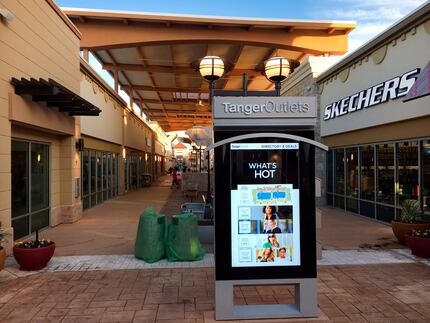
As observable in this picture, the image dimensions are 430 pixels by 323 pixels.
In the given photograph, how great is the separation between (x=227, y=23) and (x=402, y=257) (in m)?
11.8

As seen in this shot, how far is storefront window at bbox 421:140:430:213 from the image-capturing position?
9.20 metres

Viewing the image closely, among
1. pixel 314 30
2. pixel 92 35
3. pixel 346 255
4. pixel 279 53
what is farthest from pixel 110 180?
pixel 346 255

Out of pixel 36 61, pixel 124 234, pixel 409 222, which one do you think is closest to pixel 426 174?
pixel 409 222

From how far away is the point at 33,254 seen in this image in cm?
612

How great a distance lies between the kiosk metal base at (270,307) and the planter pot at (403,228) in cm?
435

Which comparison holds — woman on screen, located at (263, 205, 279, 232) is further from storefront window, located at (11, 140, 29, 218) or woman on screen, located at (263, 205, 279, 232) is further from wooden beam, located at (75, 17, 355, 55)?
wooden beam, located at (75, 17, 355, 55)

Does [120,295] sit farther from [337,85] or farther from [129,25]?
[129,25]

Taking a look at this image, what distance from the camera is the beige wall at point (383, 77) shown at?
30.2 feet

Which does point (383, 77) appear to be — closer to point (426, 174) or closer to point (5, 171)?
point (426, 174)

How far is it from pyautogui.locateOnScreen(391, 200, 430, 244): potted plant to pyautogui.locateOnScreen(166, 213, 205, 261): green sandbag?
4162 mm

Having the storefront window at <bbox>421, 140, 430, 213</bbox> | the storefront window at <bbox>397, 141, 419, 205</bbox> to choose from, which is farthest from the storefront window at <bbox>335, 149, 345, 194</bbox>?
the storefront window at <bbox>421, 140, 430, 213</bbox>

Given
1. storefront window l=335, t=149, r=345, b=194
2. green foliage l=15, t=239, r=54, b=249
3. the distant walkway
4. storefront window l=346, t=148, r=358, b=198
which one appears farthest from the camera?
storefront window l=335, t=149, r=345, b=194

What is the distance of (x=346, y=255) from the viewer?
7250 mm

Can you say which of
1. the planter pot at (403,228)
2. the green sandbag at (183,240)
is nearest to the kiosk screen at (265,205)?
the green sandbag at (183,240)
